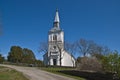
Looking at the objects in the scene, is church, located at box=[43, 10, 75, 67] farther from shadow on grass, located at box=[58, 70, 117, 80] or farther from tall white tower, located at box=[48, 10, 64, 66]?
shadow on grass, located at box=[58, 70, 117, 80]

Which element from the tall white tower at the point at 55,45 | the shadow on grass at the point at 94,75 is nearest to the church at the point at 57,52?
the tall white tower at the point at 55,45

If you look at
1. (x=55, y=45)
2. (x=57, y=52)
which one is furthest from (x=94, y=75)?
(x=55, y=45)

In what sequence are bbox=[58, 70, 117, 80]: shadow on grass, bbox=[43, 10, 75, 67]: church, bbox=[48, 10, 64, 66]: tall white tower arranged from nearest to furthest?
bbox=[58, 70, 117, 80]: shadow on grass, bbox=[43, 10, 75, 67]: church, bbox=[48, 10, 64, 66]: tall white tower

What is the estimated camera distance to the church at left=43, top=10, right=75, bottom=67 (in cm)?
7881

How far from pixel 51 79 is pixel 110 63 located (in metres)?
11.0

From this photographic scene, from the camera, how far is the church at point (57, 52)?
259 feet

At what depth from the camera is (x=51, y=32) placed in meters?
82.0

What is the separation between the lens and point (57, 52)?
79375 mm

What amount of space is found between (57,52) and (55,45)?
2896 mm

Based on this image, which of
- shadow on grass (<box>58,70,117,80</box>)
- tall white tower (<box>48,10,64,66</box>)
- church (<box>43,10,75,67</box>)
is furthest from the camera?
tall white tower (<box>48,10,64,66</box>)

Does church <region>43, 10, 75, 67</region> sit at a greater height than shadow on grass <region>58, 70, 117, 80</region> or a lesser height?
greater

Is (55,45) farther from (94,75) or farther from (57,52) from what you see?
(94,75)

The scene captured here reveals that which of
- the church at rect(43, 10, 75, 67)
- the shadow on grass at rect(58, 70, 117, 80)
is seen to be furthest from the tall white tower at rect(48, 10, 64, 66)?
the shadow on grass at rect(58, 70, 117, 80)

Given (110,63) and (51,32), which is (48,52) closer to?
(51,32)
